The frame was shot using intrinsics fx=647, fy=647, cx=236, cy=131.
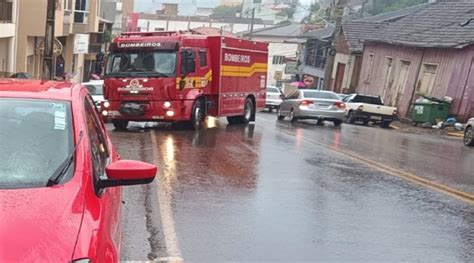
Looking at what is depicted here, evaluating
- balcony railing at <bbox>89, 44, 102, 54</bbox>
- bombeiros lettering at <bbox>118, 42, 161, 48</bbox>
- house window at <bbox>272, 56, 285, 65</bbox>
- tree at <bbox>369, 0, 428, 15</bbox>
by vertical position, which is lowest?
house window at <bbox>272, 56, 285, 65</bbox>

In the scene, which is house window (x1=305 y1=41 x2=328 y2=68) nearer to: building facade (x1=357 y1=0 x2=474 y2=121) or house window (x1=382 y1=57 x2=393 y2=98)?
building facade (x1=357 y1=0 x2=474 y2=121)

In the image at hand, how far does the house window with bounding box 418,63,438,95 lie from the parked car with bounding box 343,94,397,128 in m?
4.18

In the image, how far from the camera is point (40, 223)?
3143mm

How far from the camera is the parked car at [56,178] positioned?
304 cm

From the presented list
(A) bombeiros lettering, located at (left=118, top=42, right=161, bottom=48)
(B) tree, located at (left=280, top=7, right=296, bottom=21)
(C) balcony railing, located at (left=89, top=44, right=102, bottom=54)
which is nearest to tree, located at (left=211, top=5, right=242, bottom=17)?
(B) tree, located at (left=280, top=7, right=296, bottom=21)

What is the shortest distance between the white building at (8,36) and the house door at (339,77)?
96.1 ft

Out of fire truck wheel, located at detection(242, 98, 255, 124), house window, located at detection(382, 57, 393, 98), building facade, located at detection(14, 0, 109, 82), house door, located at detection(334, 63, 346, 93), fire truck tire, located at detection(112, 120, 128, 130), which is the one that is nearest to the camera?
fire truck tire, located at detection(112, 120, 128, 130)

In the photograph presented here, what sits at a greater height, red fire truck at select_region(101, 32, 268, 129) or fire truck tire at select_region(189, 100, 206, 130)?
red fire truck at select_region(101, 32, 268, 129)

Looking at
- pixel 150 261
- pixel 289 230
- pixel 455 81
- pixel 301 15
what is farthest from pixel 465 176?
pixel 301 15

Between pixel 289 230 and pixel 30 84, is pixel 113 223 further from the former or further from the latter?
pixel 289 230

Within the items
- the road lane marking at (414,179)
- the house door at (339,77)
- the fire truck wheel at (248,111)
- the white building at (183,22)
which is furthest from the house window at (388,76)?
the white building at (183,22)

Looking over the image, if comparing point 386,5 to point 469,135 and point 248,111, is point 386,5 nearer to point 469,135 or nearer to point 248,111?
point 248,111

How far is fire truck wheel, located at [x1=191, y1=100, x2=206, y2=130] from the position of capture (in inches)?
744

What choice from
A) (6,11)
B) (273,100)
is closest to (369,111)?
(273,100)
